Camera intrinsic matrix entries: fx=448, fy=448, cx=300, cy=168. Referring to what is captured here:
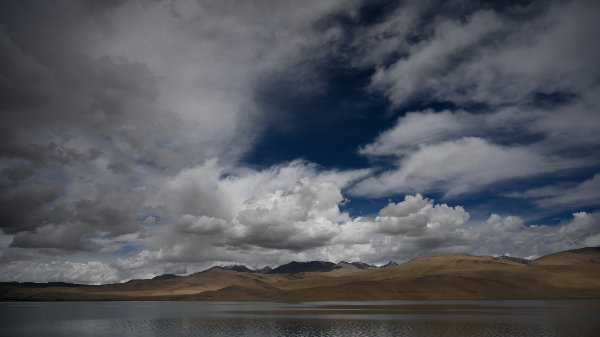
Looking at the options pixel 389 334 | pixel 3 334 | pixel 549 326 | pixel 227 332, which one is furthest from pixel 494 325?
pixel 3 334

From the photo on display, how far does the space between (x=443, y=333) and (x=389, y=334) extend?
6608 mm

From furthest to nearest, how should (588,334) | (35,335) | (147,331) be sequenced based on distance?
1. (147,331)
2. (35,335)
3. (588,334)

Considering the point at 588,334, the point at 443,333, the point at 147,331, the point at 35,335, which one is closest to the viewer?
the point at 588,334

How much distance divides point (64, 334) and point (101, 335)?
5508mm

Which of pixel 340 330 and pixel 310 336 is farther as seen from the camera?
pixel 340 330

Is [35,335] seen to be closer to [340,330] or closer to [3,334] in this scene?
[3,334]

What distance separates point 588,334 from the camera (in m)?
50.6

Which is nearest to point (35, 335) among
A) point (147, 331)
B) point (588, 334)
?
point (147, 331)

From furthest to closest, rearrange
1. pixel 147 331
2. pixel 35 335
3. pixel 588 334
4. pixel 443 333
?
pixel 147 331
pixel 35 335
pixel 443 333
pixel 588 334

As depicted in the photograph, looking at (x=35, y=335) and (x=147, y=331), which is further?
(x=147, y=331)

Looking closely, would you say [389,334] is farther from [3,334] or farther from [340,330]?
[3,334]

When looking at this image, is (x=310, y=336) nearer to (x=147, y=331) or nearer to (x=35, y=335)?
(x=147, y=331)

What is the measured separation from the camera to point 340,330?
6347 centimetres

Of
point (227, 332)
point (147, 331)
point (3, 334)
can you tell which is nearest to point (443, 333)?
point (227, 332)
